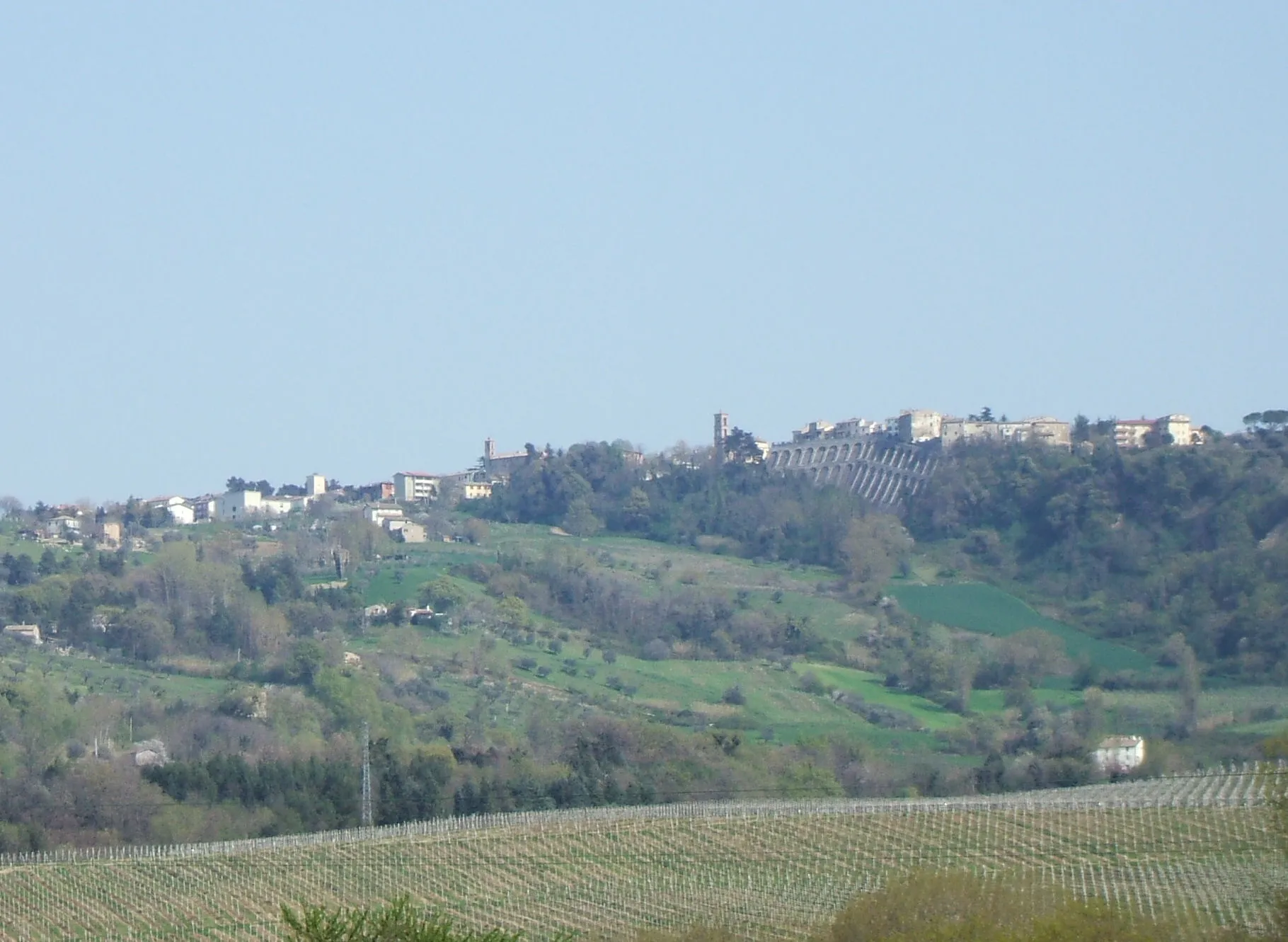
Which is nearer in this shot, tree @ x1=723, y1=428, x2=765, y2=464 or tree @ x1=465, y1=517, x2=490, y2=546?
tree @ x1=465, y1=517, x2=490, y2=546

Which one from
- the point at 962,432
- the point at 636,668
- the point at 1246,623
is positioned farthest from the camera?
the point at 962,432

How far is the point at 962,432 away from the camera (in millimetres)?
115375

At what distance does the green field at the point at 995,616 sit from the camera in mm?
76312

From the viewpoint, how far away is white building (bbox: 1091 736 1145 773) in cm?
5494

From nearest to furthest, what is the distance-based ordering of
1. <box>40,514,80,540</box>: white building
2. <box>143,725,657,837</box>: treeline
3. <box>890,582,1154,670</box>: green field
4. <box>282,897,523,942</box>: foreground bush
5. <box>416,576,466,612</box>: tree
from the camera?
<box>282,897,523,942</box>: foreground bush < <box>143,725,657,837</box>: treeline < <box>890,582,1154,670</box>: green field < <box>416,576,466,612</box>: tree < <box>40,514,80,540</box>: white building

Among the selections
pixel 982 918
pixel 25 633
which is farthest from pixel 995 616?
pixel 982 918

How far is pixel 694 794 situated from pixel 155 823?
1372cm

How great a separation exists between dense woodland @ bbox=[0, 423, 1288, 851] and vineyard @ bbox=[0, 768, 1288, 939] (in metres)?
7.13

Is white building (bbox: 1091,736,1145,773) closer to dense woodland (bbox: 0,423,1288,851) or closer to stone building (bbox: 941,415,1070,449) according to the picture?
dense woodland (bbox: 0,423,1288,851)

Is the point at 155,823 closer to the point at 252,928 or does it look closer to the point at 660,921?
the point at 252,928

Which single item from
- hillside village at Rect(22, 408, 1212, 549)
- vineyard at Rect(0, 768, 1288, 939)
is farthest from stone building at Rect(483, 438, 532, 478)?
vineyard at Rect(0, 768, 1288, 939)

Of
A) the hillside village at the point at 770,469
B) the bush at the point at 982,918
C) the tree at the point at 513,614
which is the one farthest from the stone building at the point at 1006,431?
the bush at the point at 982,918

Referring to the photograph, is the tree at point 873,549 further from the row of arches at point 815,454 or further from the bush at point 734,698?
the bush at point 734,698

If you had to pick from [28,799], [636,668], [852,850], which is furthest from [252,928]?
[636,668]
